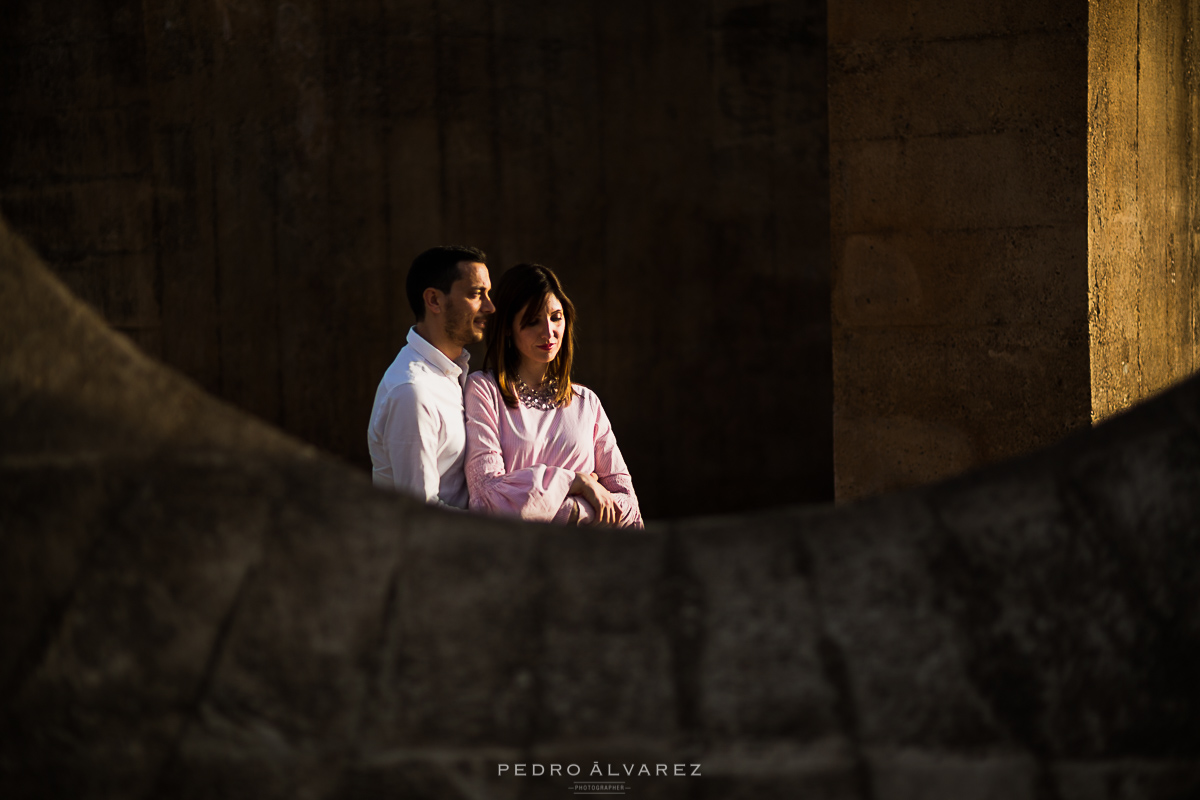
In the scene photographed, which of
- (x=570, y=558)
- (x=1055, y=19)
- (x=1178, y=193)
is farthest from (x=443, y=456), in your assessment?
(x=1178, y=193)

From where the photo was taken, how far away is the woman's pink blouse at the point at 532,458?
2465 mm

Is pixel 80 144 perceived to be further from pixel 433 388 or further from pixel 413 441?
pixel 413 441

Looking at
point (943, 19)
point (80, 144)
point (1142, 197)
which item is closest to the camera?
point (943, 19)

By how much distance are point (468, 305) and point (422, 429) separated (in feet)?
1.78

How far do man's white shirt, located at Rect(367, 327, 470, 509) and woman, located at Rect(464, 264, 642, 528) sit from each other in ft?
0.18

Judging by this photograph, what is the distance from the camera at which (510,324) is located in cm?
269

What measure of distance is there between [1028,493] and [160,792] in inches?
34.0

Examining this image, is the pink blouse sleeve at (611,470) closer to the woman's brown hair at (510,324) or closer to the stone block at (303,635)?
the woman's brown hair at (510,324)

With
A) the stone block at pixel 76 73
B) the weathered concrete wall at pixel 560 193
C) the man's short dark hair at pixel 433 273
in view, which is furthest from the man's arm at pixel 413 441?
the stone block at pixel 76 73

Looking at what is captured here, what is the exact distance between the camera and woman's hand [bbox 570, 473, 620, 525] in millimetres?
2549

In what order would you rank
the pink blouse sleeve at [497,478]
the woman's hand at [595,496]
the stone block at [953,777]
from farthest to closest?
the woman's hand at [595,496] < the pink blouse sleeve at [497,478] < the stone block at [953,777]

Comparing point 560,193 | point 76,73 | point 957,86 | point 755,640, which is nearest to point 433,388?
point 755,640

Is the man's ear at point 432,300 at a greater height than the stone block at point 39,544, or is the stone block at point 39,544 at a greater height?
the man's ear at point 432,300

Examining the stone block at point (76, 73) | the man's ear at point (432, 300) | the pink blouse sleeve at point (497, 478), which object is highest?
the stone block at point (76, 73)
